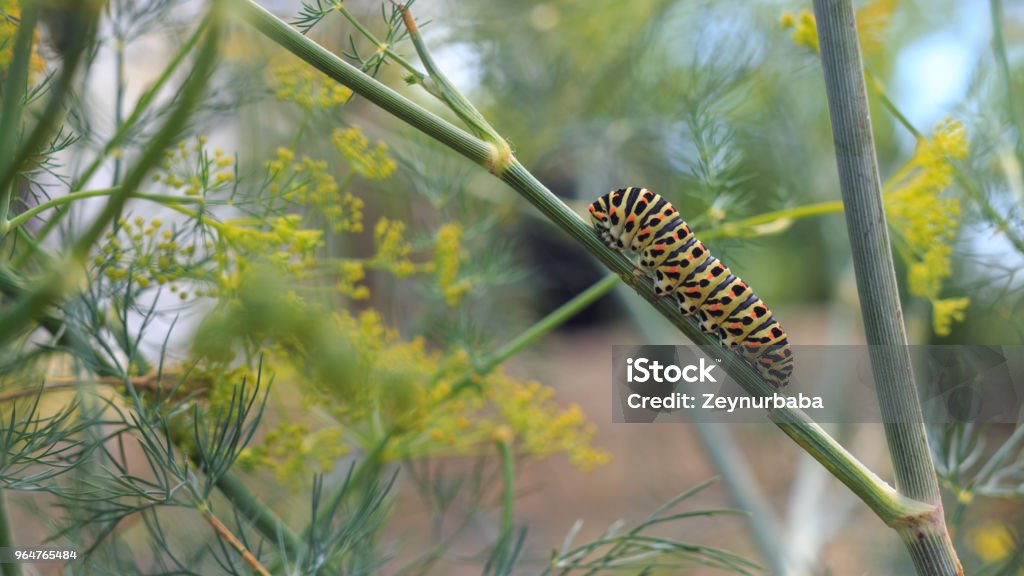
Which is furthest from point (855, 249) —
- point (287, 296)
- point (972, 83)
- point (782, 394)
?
point (972, 83)

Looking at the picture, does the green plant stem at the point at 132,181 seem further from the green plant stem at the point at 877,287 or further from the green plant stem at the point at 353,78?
the green plant stem at the point at 877,287

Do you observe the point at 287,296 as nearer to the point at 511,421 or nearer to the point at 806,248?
the point at 511,421

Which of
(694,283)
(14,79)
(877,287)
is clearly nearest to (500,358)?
(694,283)

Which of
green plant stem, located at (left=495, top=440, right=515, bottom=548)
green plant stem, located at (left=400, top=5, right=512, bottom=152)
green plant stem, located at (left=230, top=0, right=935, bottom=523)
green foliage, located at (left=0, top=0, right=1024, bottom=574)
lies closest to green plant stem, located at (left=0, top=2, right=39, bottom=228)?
green foliage, located at (left=0, top=0, right=1024, bottom=574)

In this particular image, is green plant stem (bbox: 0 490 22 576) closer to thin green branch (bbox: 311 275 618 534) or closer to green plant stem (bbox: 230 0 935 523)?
thin green branch (bbox: 311 275 618 534)

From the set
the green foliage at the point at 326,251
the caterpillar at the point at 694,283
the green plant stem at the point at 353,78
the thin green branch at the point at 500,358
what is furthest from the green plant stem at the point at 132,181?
the thin green branch at the point at 500,358

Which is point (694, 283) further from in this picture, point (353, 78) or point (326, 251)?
point (326, 251)
